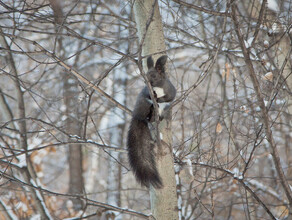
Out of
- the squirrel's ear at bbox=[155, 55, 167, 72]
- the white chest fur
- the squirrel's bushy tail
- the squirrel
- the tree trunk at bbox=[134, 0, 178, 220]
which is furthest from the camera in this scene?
the white chest fur

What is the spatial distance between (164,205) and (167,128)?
2.00ft

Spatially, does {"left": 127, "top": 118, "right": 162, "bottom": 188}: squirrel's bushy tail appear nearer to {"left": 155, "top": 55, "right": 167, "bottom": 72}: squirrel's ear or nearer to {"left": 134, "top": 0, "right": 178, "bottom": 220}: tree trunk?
{"left": 134, "top": 0, "right": 178, "bottom": 220}: tree trunk

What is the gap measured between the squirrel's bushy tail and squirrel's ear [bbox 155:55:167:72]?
52 cm

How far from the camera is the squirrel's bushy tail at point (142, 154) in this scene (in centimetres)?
275

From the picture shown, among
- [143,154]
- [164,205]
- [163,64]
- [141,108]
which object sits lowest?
[164,205]

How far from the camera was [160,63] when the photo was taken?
310cm

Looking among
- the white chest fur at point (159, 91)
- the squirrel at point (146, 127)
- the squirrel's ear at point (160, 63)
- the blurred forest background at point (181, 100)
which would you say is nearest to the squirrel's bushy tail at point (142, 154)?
the squirrel at point (146, 127)

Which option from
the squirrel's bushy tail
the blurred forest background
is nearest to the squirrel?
the squirrel's bushy tail

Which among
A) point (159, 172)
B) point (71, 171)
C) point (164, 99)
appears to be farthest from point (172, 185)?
point (71, 171)

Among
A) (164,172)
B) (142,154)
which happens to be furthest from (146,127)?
(164,172)

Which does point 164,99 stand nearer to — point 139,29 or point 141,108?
point 141,108

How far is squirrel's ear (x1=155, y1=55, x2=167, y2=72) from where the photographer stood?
2.97 meters

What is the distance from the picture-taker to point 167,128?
2783mm

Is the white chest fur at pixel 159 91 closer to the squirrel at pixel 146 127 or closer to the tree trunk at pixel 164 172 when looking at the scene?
the squirrel at pixel 146 127
